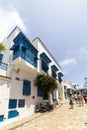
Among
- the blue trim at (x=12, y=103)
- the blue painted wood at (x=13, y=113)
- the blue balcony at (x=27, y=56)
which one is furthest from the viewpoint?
the blue balcony at (x=27, y=56)

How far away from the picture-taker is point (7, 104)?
10328 millimetres

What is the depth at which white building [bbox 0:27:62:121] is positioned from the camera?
410 inches

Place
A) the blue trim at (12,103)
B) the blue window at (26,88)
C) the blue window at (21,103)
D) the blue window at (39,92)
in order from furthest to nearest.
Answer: the blue window at (39,92) → the blue window at (26,88) → the blue window at (21,103) → the blue trim at (12,103)

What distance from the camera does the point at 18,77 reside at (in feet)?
40.5

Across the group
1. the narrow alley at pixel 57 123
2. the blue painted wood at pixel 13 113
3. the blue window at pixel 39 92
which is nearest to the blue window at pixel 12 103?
the blue painted wood at pixel 13 113

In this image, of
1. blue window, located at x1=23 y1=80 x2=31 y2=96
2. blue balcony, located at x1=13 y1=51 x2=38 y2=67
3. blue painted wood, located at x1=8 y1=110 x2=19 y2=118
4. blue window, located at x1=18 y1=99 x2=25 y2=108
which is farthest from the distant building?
blue painted wood, located at x1=8 y1=110 x2=19 y2=118

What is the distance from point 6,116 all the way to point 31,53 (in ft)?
24.8

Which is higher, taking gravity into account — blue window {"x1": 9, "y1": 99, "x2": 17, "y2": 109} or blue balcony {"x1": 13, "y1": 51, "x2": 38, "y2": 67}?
blue balcony {"x1": 13, "y1": 51, "x2": 38, "y2": 67}

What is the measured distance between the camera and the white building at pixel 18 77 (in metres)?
10.4

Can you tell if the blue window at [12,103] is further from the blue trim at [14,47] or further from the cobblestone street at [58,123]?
the blue trim at [14,47]

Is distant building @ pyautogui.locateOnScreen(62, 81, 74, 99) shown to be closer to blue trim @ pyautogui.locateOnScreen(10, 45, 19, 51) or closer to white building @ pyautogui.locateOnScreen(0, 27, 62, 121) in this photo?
white building @ pyautogui.locateOnScreen(0, 27, 62, 121)

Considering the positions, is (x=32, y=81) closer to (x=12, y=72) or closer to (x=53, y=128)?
(x=12, y=72)

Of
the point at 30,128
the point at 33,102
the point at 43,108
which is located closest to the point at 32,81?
the point at 33,102

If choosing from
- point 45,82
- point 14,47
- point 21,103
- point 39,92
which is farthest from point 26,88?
point 14,47
